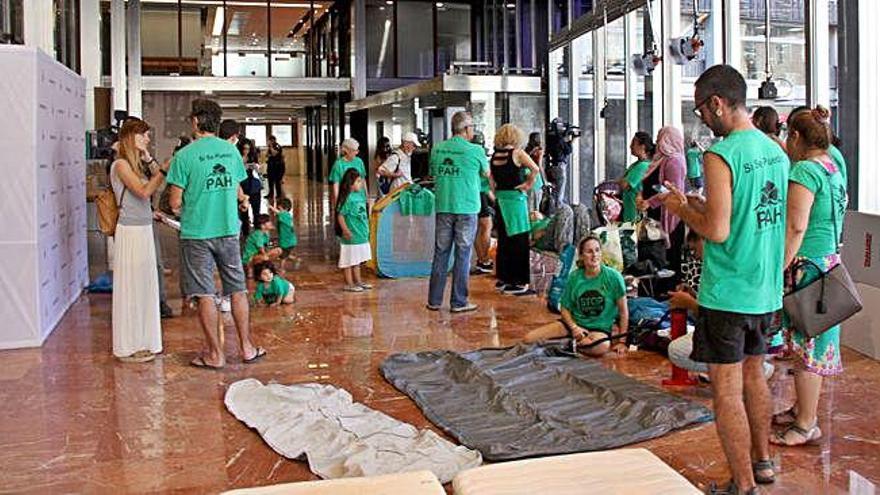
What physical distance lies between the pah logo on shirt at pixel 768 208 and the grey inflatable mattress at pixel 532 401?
130 centimetres

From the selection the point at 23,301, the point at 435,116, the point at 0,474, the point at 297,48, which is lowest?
the point at 0,474

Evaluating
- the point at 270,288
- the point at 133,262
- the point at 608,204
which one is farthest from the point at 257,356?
the point at 608,204

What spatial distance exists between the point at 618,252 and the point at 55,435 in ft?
12.6

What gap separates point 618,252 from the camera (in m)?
6.72

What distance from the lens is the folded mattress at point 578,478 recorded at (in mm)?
2223

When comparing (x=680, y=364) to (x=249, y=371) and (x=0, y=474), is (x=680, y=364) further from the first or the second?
(x=0, y=474)

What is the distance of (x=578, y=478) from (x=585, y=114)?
11214 millimetres

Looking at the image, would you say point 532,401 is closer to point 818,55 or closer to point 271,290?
point 818,55

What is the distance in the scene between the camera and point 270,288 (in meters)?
7.95

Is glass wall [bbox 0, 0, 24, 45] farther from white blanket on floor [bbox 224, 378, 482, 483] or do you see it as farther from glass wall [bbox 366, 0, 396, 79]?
glass wall [bbox 366, 0, 396, 79]

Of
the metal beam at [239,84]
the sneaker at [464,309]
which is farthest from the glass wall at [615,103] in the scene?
the metal beam at [239,84]

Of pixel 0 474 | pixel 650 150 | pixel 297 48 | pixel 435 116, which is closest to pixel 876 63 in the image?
pixel 650 150

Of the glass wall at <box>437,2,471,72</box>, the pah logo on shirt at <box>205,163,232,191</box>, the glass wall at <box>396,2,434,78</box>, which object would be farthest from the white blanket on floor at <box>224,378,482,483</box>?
the glass wall at <box>396,2,434,78</box>

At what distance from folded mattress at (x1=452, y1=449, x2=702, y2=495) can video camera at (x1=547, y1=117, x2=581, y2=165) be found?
31.2 feet
